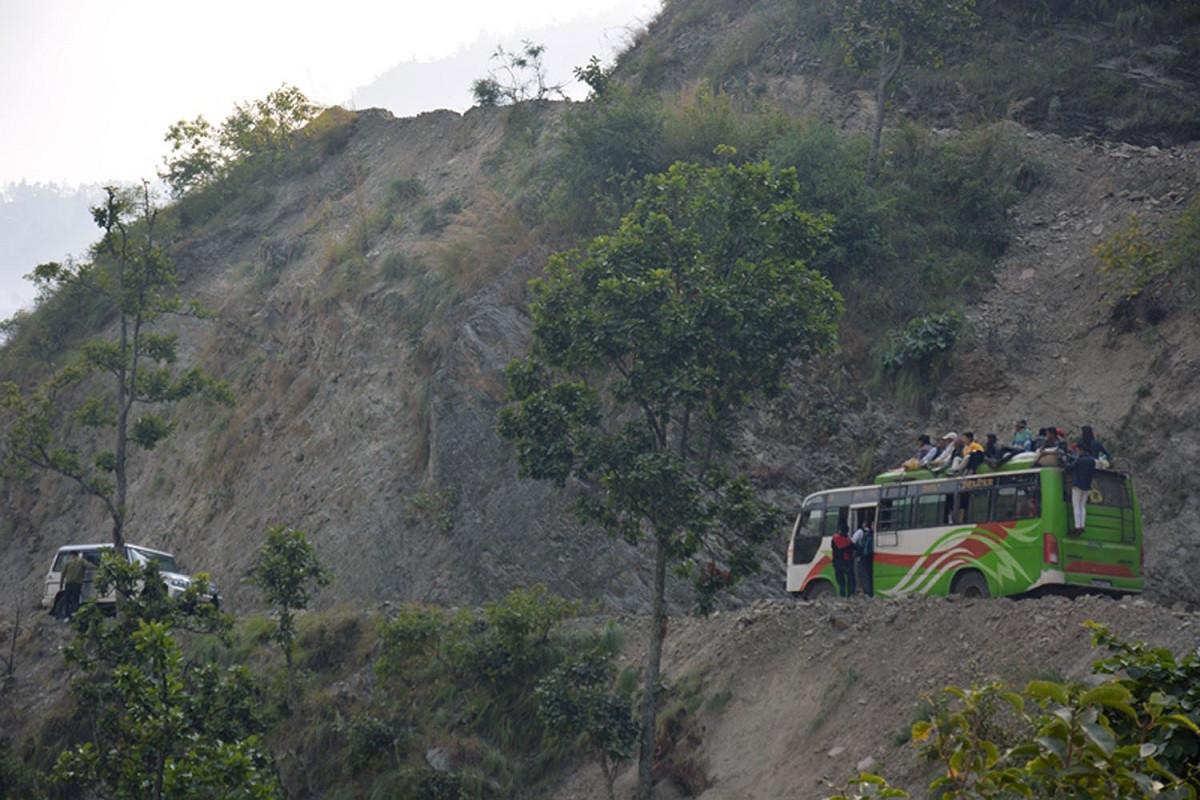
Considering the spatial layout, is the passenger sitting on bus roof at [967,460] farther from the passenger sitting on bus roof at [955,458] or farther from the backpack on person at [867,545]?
the backpack on person at [867,545]

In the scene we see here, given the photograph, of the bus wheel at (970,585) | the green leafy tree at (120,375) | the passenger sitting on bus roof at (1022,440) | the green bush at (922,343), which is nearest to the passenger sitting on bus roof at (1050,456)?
the passenger sitting on bus roof at (1022,440)

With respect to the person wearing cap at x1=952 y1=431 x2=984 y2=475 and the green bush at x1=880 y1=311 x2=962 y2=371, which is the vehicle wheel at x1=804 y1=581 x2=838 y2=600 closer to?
the person wearing cap at x1=952 y1=431 x2=984 y2=475

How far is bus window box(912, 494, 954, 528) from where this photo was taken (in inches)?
712

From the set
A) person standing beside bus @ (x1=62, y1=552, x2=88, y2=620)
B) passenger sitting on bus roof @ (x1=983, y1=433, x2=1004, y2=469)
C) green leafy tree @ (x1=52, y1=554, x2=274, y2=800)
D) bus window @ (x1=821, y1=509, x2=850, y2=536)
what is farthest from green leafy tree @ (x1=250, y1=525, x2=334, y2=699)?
passenger sitting on bus roof @ (x1=983, y1=433, x2=1004, y2=469)

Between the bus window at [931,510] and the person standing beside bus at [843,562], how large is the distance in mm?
1135

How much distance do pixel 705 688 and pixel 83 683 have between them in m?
9.49

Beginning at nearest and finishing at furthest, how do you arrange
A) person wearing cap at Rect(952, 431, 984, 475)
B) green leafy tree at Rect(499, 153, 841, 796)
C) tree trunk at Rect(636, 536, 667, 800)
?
green leafy tree at Rect(499, 153, 841, 796) < tree trunk at Rect(636, 536, 667, 800) < person wearing cap at Rect(952, 431, 984, 475)

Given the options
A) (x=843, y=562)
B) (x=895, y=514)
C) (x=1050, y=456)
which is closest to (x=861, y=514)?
(x=895, y=514)

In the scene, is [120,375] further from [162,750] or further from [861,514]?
[861,514]

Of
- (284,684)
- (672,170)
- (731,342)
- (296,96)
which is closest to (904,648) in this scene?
(731,342)

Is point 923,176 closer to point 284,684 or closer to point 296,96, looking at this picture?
point 284,684

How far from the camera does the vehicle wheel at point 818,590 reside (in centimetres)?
2005

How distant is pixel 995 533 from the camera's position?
56.5 feet

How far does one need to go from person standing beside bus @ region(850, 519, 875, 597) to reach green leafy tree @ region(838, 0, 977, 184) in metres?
14.2
